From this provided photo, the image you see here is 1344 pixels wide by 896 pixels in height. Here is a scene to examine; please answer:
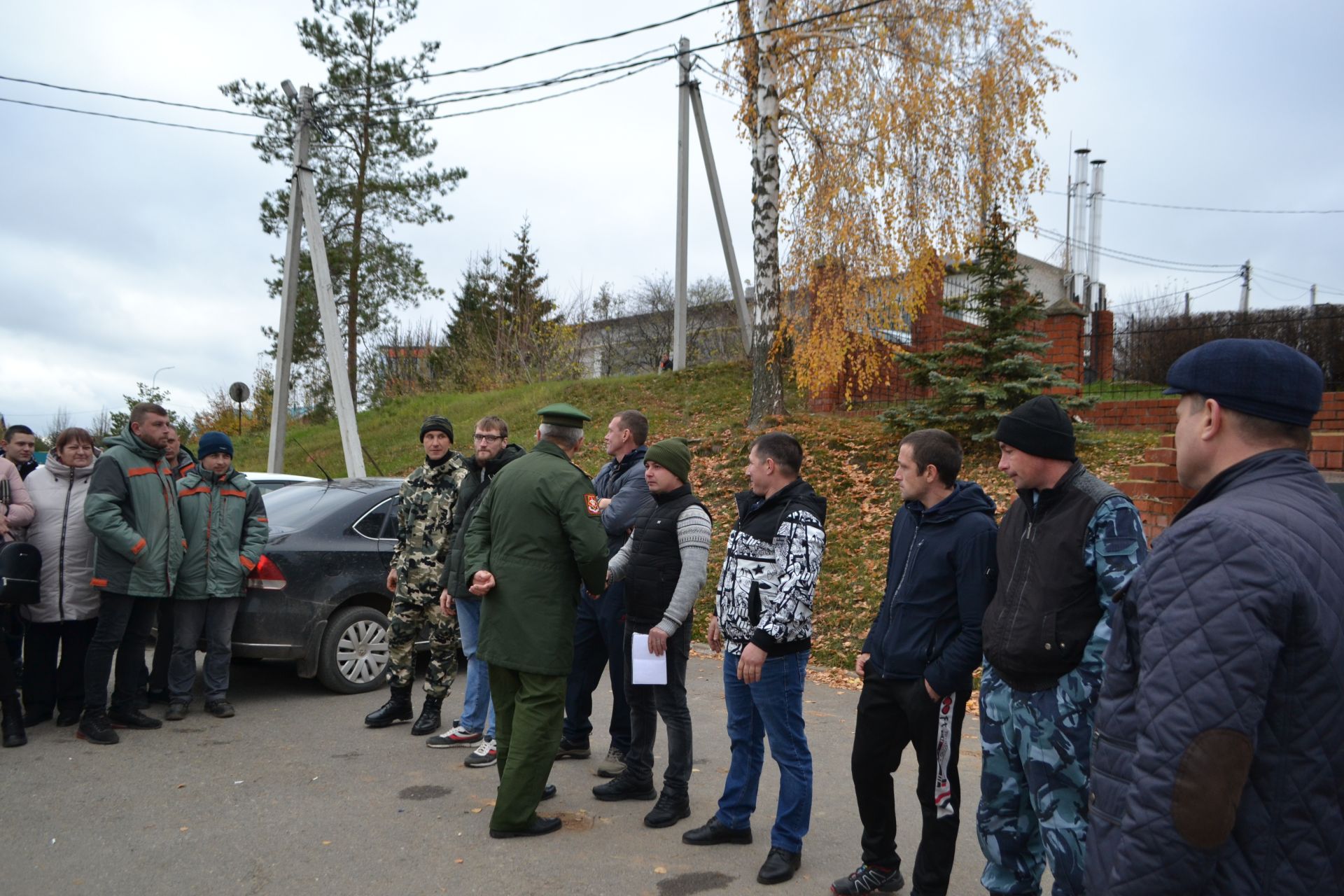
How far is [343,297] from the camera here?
26.1 metres

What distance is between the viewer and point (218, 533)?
6.51m

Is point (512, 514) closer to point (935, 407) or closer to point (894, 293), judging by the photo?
point (935, 407)

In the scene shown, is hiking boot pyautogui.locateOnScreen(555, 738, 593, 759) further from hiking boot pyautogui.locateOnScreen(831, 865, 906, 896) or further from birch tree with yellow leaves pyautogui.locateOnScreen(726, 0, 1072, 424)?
birch tree with yellow leaves pyautogui.locateOnScreen(726, 0, 1072, 424)

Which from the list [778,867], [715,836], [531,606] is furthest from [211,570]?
[778,867]

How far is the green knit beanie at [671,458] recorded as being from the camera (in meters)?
4.73

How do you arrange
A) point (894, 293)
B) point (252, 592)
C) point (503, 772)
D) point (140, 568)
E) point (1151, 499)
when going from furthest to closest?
1. point (894, 293)
2. point (1151, 499)
3. point (252, 592)
4. point (140, 568)
5. point (503, 772)

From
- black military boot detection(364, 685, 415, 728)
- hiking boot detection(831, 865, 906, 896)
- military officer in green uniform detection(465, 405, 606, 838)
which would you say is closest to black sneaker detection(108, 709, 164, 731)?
black military boot detection(364, 685, 415, 728)

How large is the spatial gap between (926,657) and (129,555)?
16.2 ft

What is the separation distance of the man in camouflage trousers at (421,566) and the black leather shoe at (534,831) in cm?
185

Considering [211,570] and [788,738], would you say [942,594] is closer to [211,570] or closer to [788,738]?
[788,738]

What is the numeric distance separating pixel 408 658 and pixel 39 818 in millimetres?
2234

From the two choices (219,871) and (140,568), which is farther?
(140,568)

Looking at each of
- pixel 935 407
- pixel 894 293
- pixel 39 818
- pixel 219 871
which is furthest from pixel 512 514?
pixel 894 293

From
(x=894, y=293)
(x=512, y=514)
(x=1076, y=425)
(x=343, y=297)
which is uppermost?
(x=343, y=297)
